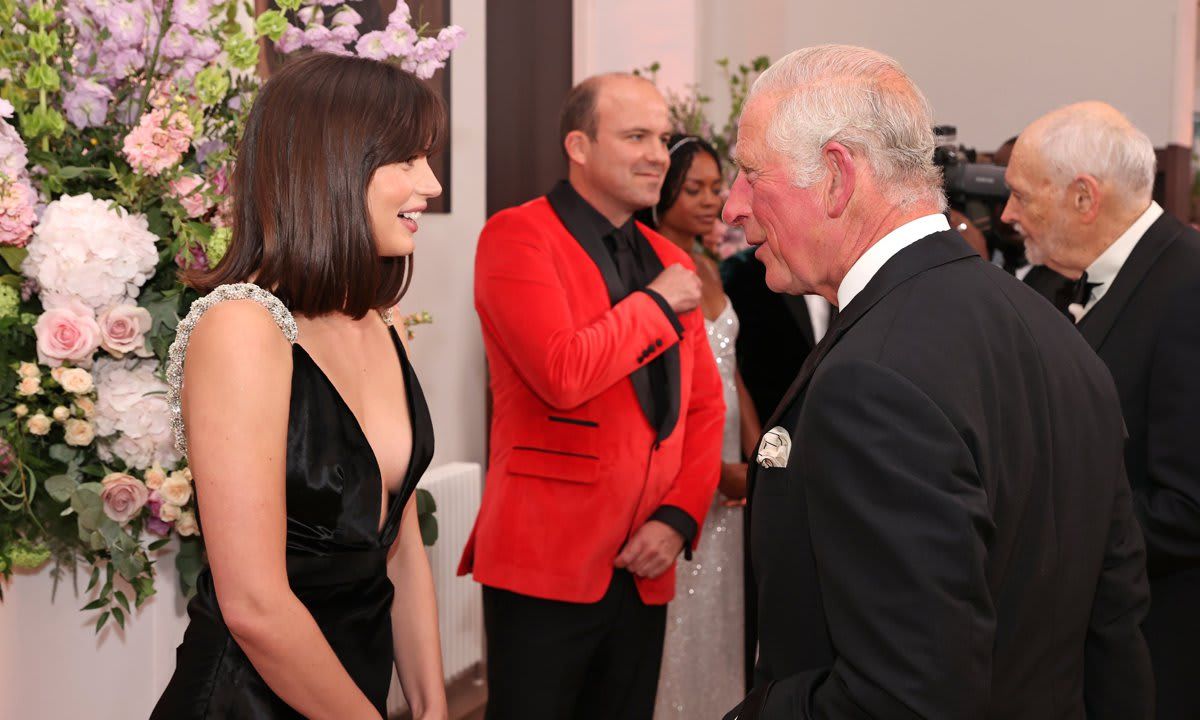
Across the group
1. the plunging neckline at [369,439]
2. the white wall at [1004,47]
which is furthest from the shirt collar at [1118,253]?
the white wall at [1004,47]

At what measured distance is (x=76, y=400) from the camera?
1.75m

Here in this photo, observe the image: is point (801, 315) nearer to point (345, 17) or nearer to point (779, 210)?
point (345, 17)

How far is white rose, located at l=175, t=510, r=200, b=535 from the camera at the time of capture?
6.07ft

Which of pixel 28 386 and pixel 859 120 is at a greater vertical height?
pixel 859 120

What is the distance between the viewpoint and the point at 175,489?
5.92ft

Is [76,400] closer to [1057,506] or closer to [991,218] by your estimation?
[1057,506]

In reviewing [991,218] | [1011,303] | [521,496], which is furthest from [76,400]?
[991,218]

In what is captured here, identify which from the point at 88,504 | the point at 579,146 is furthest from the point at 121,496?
the point at 579,146

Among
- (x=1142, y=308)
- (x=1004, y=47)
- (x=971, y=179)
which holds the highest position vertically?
(x=1004, y=47)

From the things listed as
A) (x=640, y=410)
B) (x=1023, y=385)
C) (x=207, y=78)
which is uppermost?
(x=207, y=78)

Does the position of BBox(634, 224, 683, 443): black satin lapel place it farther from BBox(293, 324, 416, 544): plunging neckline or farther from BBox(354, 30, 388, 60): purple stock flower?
BBox(354, 30, 388, 60): purple stock flower

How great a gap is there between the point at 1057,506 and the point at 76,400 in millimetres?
1443

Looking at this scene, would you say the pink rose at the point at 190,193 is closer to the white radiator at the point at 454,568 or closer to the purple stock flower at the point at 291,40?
the purple stock flower at the point at 291,40

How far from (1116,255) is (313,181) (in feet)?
5.55
